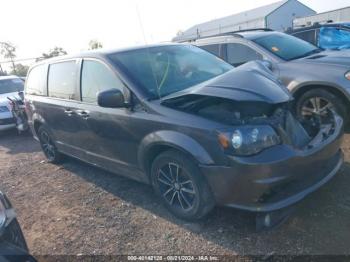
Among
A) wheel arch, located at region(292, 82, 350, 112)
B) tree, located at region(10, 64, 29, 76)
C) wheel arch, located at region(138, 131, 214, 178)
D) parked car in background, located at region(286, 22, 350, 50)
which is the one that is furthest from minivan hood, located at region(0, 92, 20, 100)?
tree, located at region(10, 64, 29, 76)

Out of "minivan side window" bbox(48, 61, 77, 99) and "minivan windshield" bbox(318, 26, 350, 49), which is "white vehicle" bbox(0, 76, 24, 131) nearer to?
"minivan side window" bbox(48, 61, 77, 99)

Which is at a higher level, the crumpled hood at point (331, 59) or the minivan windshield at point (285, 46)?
the minivan windshield at point (285, 46)

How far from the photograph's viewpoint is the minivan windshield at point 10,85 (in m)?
10.8

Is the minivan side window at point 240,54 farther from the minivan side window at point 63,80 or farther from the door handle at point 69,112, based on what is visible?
the door handle at point 69,112

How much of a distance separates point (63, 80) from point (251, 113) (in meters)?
3.07

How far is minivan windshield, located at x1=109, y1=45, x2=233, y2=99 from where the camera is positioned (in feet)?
12.1

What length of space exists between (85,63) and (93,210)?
190 centimetres

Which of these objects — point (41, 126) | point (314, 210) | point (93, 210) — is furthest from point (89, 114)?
point (314, 210)

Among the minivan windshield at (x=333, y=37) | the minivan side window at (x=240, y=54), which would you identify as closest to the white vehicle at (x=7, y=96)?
the minivan side window at (x=240, y=54)

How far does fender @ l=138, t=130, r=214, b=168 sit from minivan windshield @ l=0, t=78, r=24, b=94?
891 centimetres

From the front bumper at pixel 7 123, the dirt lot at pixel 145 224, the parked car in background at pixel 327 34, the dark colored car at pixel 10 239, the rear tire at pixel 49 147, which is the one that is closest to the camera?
the dark colored car at pixel 10 239

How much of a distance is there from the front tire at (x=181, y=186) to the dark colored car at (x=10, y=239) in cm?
147

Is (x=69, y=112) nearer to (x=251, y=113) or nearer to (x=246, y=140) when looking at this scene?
(x=251, y=113)

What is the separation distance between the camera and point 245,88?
10.1 ft
